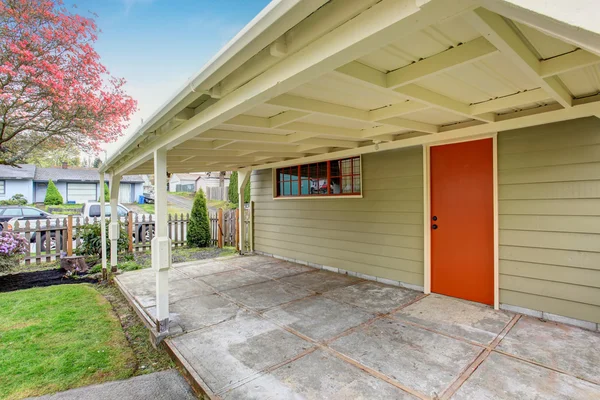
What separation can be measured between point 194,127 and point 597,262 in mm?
4001

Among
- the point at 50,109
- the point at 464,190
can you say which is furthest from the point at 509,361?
the point at 50,109

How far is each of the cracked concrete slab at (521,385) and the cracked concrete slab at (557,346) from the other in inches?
6.0

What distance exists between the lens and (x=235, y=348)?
2.72 metres

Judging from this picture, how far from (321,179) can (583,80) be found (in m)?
4.06

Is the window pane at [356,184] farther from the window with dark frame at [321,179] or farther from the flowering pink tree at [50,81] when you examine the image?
the flowering pink tree at [50,81]

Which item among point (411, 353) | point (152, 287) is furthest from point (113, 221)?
point (411, 353)

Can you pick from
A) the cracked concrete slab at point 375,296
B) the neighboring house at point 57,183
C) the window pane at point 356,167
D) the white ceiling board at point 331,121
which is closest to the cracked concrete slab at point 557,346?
the cracked concrete slab at point 375,296

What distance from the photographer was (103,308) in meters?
3.98

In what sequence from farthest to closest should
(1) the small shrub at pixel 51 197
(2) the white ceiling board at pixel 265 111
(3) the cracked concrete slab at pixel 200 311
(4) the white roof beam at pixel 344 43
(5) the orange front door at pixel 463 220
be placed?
(1) the small shrub at pixel 51 197, (5) the orange front door at pixel 463 220, (3) the cracked concrete slab at pixel 200 311, (2) the white ceiling board at pixel 265 111, (4) the white roof beam at pixel 344 43

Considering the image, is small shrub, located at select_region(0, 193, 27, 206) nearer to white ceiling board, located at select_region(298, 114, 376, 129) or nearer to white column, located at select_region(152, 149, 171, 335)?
white column, located at select_region(152, 149, 171, 335)

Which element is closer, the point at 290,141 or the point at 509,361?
the point at 509,361

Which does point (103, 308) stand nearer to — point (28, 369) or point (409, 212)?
→ point (28, 369)

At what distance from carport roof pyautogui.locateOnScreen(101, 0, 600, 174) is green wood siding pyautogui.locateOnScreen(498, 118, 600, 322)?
286 mm

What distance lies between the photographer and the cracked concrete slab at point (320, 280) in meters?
4.57
